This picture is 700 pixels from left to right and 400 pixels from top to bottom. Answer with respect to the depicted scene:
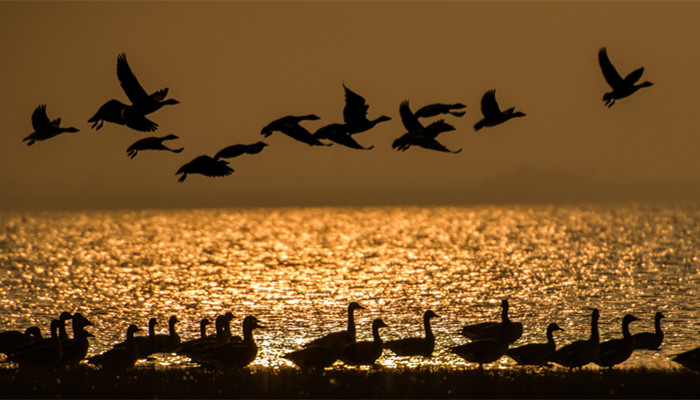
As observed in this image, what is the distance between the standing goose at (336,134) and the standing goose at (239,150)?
51.0 inches

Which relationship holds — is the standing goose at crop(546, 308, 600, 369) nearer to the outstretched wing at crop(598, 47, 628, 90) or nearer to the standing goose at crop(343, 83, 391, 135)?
the outstretched wing at crop(598, 47, 628, 90)

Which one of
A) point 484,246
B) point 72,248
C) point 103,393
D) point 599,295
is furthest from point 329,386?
point 72,248

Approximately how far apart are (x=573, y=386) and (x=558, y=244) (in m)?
149

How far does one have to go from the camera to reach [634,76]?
66.6ft

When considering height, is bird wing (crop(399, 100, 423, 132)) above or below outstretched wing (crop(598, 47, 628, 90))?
below

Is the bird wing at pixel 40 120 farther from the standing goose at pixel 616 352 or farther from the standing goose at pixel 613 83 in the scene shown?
the standing goose at pixel 616 352

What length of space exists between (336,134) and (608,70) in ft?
21.1

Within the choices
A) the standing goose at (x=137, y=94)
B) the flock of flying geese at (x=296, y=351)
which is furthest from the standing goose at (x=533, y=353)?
the standing goose at (x=137, y=94)

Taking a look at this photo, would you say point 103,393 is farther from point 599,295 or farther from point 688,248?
point 688,248

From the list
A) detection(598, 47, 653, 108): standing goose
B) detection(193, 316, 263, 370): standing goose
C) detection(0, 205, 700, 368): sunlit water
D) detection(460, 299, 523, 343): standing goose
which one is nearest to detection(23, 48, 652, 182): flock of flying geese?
detection(598, 47, 653, 108): standing goose

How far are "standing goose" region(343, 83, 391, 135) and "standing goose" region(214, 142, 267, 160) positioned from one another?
6.56 ft

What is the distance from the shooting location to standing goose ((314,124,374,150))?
20078 millimetres

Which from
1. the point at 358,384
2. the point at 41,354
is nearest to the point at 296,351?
the point at 358,384

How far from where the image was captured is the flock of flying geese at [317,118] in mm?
19812
